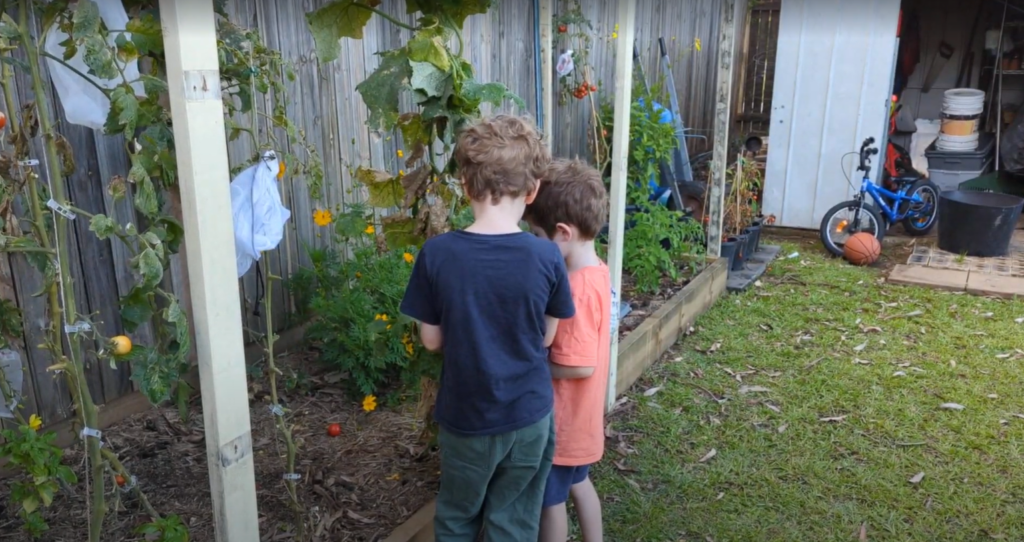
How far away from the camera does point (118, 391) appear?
129 inches

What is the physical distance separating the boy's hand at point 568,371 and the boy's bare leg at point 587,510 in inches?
20.0

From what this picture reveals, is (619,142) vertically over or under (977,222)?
over

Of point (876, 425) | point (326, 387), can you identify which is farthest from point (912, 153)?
point (326, 387)

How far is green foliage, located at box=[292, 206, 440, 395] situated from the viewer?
3467 mm

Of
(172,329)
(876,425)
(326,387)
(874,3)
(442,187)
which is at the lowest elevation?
(876,425)

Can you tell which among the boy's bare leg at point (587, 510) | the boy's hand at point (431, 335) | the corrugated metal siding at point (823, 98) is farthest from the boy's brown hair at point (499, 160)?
the corrugated metal siding at point (823, 98)

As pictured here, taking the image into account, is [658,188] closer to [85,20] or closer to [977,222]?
[977,222]

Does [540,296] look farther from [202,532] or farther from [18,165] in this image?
[202,532]

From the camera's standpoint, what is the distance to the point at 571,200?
2.26 meters

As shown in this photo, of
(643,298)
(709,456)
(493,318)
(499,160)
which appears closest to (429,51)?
(499,160)

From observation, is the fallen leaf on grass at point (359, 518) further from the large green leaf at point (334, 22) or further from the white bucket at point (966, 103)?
the white bucket at point (966, 103)

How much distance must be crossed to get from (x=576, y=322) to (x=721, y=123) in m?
3.78

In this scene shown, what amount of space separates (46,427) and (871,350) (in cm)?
428

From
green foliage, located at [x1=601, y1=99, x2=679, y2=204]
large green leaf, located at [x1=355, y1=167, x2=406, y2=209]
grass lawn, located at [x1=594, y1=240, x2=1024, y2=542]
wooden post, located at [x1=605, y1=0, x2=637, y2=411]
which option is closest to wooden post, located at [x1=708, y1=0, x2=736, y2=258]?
green foliage, located at [x1=601, y1=99, x2=679, y2=204]
